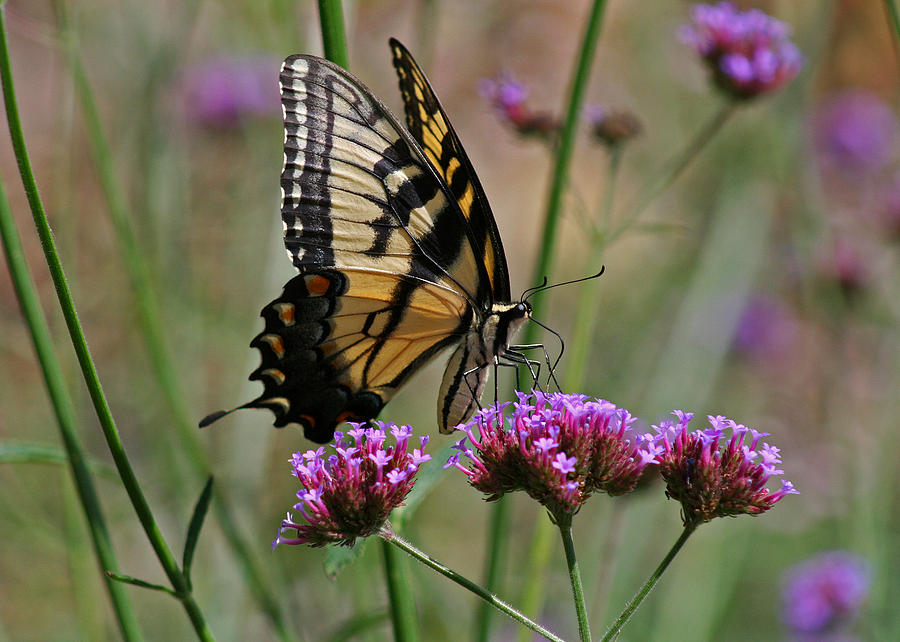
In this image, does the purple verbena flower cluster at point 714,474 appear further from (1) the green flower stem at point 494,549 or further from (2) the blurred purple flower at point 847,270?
(2) the blurred purple flower at point 847,270

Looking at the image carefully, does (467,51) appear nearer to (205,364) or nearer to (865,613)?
(205,364)

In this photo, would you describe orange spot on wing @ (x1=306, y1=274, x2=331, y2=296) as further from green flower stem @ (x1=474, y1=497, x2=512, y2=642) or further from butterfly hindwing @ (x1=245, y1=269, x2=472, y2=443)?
green flower stem @ (x1=474, y1=497, x2=512, y2=642)

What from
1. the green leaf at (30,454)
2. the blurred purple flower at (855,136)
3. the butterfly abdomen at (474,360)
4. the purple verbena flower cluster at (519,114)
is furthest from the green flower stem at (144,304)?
the blurred purple flower at (855,136)

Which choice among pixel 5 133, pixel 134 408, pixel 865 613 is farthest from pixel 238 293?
pixel 865 613

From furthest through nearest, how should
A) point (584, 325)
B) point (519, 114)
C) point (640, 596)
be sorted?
point (519, 114), point (584, 325), point (640, 596)

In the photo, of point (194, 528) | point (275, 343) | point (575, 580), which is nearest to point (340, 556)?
point (194, 528)

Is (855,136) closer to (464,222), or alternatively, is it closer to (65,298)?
(464,222)
